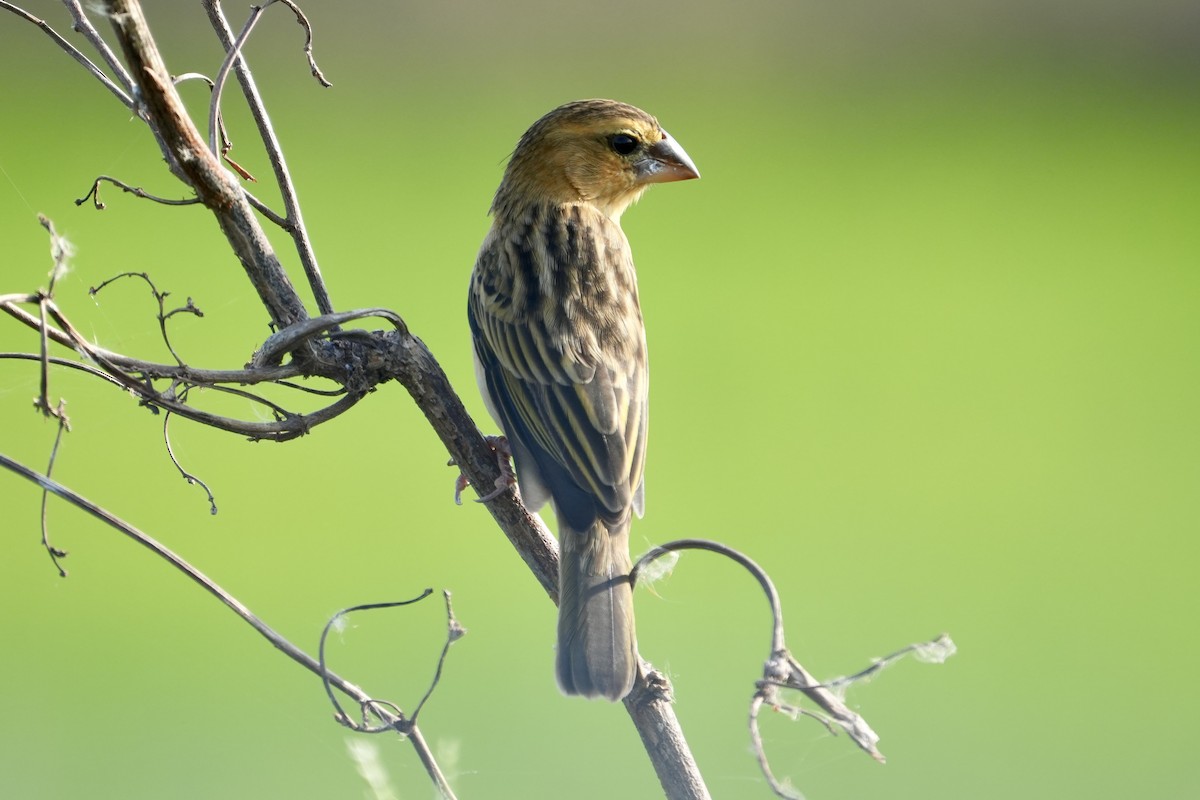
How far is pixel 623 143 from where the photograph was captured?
216 centimetres

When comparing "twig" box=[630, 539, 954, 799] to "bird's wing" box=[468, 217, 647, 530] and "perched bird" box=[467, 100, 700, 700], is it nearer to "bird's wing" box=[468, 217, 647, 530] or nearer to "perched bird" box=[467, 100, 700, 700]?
"perched bird" box=[467, 100, 700, 700]

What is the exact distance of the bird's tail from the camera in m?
1.37

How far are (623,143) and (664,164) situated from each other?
0.09 meters

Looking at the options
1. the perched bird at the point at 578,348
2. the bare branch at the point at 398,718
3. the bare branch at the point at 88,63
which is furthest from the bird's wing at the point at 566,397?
the bare branch at the point at 88,63

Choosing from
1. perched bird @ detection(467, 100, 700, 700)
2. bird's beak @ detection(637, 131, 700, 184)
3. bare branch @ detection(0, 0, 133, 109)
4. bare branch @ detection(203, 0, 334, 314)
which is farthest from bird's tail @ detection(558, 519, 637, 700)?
bird's beak @ detection(637, 131, 700, 184)

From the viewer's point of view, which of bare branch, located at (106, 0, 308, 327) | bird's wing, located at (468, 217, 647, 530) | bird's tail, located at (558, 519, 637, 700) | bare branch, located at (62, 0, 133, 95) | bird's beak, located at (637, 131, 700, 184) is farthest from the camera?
bird's beak, located at (637, 131, 700, 184)

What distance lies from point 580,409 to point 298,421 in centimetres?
67

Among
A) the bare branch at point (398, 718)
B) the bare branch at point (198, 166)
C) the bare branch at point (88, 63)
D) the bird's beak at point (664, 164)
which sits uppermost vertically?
the bird's beak at point (664, 164)

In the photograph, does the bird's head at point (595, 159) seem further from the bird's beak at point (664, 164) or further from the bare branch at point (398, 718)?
the bare branch at point (398, 718)

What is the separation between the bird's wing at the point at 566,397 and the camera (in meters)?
1.63

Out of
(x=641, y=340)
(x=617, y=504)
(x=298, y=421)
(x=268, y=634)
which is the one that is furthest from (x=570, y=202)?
(x=268, y=634)

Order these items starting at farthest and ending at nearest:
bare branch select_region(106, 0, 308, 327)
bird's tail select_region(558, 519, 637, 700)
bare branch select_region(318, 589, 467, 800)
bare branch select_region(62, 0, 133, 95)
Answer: bird's tail select_region(558, 519, 637, 700)
bare branch select_region(62, 0, 133, 95)
bare branch select_region(318, 589, 467, 800)
bare branch select_region(106, 0, 308, 327)

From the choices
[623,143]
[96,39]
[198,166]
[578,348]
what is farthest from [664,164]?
[198,166]

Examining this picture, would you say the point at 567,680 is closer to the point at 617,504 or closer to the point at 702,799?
the point at 617,504
